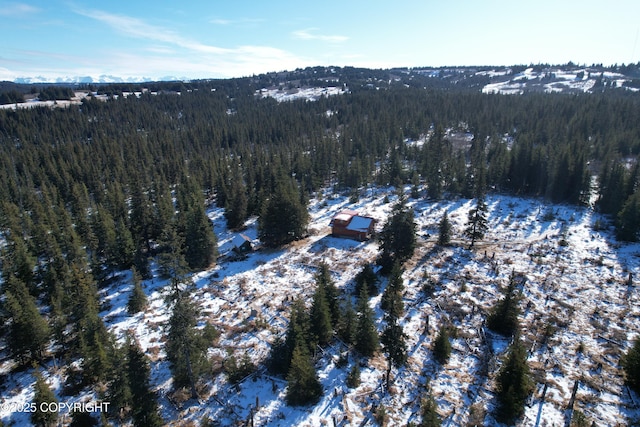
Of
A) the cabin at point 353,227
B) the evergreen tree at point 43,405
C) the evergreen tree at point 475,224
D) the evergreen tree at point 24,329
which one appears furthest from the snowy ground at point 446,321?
the evergreen tree at point 43,405

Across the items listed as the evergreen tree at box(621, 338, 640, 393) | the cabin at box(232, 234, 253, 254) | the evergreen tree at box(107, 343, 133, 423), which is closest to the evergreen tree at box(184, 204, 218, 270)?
the cabin at box(232, 234, 253, 254)

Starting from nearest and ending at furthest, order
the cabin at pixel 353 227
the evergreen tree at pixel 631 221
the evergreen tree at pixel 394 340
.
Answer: the evergreen tree at pixel 394 340
the evergreen tree at pixel 631 221
the cabin at pixel 353 227

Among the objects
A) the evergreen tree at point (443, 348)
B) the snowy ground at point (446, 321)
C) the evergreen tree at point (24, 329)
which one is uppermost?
the evergreen tree at point (24, 329)

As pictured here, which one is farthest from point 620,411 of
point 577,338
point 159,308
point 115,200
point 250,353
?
point 115,200

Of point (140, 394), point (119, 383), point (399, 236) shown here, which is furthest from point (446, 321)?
point (119, 383)

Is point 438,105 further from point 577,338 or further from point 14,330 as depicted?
point 14,330

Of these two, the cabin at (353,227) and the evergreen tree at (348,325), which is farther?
the cabin at (353,227)

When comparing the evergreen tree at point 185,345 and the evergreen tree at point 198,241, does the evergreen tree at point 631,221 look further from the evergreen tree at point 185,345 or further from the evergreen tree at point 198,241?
the evergreen tree at point 198,241
